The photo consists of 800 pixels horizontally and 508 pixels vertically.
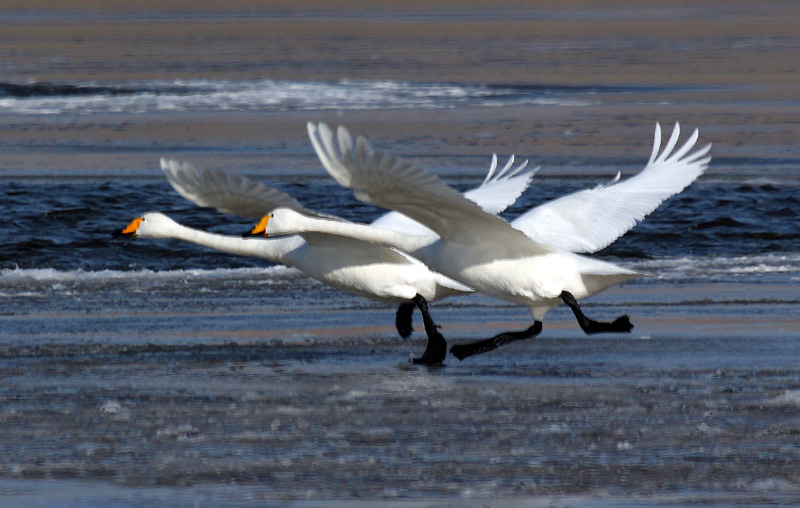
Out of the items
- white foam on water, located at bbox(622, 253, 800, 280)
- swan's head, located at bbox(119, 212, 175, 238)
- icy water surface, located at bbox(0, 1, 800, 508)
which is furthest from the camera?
white foam on water, located at bbox(622, 253, 800, 280)

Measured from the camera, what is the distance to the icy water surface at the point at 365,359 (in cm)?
532

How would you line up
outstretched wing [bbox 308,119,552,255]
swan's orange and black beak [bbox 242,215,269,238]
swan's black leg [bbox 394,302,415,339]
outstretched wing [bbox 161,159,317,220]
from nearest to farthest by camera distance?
outstretched wing [bbox 308,119,552,255]
swan's orange and black beak [bbox 242,215,269,238]
outstretched wing [bbox 161,159,317,220]
swan's black leg [bbox 394,302,415,339]

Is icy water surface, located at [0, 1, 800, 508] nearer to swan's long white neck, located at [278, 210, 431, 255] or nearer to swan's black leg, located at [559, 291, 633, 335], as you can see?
swan's black leg, located at [559, 291, 633, 335]

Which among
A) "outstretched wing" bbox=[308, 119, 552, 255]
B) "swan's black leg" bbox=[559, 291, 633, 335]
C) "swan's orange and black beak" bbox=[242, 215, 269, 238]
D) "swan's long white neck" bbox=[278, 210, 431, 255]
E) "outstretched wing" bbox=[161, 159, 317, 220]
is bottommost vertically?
"swan's black leg" bbox=[559, 291, 633, 335]

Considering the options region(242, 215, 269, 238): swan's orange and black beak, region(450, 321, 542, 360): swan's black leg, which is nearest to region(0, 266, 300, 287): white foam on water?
region(242, 215, 269, 238): swan's orange and black beak

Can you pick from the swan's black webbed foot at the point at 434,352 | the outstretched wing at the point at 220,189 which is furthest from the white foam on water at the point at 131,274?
the swan's black webbed foot at the point at 434,352

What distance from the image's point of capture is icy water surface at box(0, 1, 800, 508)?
17.5ft

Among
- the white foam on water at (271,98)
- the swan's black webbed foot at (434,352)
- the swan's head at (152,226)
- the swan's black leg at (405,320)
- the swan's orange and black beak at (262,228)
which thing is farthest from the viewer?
the white foam on water at (271,98)

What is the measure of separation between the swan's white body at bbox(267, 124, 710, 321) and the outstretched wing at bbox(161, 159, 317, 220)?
42cm

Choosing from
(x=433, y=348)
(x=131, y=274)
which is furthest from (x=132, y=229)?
(x=433, y=348)

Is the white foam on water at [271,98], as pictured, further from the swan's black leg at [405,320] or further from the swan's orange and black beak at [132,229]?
the swan's black leg at [405,320]

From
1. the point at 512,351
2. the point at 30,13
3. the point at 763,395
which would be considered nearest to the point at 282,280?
the point at 512,351

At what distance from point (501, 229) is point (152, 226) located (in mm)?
2630

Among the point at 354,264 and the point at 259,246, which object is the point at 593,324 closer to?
the point at 354,264
